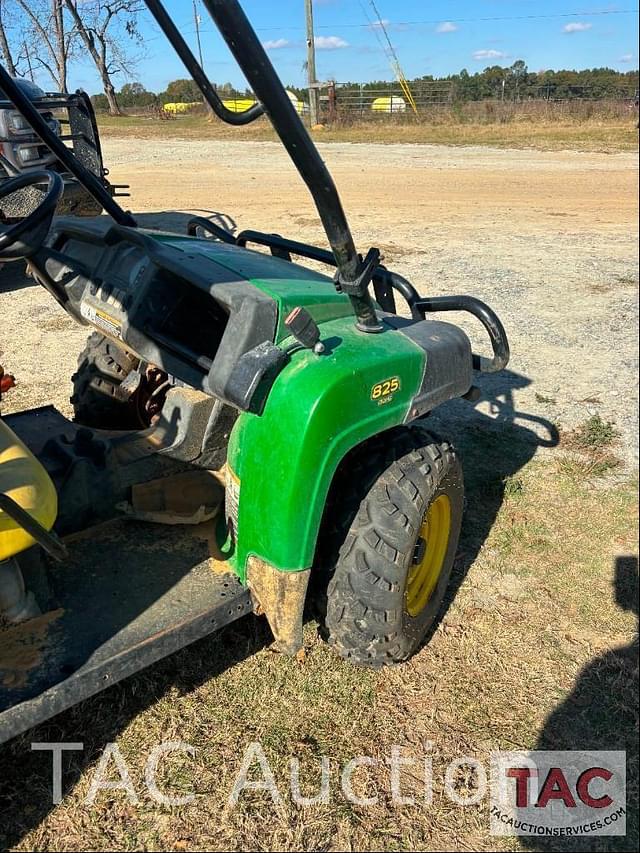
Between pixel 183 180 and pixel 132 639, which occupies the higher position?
pixel 183 180

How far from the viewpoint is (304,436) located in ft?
6.12

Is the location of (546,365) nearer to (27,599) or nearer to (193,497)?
(193,497)

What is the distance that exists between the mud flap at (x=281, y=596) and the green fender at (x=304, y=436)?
1.3 inches

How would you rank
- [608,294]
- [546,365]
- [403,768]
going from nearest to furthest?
[403,768] < [546,365] < [608,294]

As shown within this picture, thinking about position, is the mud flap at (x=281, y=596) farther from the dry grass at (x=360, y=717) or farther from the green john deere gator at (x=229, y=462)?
the dry grass at (x=360, y=717)

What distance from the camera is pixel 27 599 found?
1999 millimetres

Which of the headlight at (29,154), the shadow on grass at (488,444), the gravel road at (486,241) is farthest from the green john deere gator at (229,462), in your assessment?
the headlight at (29,154)

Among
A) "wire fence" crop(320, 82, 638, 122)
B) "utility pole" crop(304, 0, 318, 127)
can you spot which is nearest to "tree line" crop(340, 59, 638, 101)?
"wire fence" crop(320, 82, 638, 122)

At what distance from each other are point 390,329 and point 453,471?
0.55 meters

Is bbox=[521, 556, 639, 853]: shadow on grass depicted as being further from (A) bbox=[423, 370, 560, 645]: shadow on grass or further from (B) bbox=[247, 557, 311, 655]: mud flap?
(B) bbox=[247, 557, 311, 655]: mud flap

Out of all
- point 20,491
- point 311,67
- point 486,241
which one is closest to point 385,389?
point 20,491

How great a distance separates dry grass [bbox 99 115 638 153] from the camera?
17359mm

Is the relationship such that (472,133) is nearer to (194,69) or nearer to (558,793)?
(194,69)

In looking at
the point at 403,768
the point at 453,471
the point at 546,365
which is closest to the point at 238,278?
the point at 453,471
